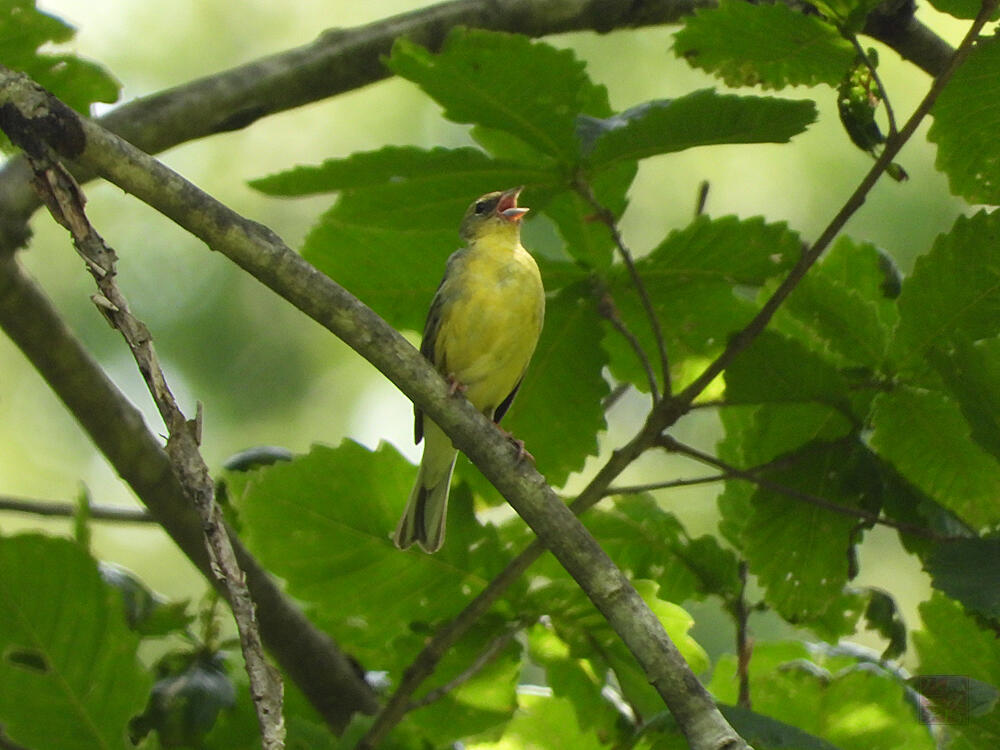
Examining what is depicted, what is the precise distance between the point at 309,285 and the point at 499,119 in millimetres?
925

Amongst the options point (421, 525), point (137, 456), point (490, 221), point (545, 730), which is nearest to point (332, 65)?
point (490, 221)

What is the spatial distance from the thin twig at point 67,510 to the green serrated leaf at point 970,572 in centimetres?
242

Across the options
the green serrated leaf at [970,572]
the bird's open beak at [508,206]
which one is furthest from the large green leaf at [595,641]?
the bird's open beak at [508,206]

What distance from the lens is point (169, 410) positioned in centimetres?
225

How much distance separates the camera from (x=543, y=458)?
3.65m

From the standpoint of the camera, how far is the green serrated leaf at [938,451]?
3.33 metres

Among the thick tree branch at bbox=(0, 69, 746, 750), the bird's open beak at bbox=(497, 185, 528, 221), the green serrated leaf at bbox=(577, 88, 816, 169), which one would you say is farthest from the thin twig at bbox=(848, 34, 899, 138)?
the bird's open beak at bbox=(497, 185, 528, 221)

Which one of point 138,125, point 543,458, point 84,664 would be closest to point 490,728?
point 543,458

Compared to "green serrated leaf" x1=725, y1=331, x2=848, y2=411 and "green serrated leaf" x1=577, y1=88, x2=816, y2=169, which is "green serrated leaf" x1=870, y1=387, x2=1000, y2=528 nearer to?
"green serrated leaf" x1=725, y1=331, x2=848, y2=411

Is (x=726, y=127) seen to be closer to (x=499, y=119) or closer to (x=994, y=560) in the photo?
(x=499, y=119)

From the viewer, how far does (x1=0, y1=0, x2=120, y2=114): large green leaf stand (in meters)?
3.22

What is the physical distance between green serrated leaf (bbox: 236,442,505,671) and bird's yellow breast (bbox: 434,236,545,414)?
96 centimetres

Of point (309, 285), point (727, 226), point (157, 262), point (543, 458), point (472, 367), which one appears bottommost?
point (309, 285)

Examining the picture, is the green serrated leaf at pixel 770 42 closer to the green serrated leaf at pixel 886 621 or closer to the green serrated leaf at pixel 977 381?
the green serrated leaf at pixel 977 381
